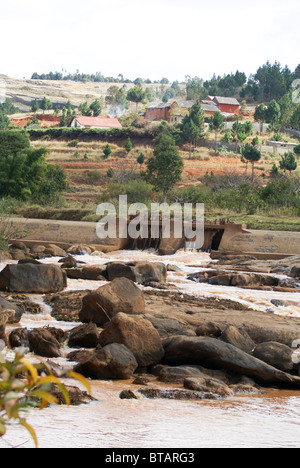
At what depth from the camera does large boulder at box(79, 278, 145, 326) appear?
362 inches

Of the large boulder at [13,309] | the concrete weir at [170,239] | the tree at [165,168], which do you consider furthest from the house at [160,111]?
the large boulder at [13,309]

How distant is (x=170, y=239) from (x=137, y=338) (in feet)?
43.4

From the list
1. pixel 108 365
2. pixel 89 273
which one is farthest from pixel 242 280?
pixel 108 365

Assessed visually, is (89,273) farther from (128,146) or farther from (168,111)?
(168,111)

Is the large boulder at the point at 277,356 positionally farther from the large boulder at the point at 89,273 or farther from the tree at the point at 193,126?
the tree at the point at 193,126

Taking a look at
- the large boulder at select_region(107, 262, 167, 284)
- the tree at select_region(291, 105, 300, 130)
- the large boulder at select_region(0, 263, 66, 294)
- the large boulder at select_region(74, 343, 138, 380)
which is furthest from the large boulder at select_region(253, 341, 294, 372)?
the tree at select_region(291, 105, 300, 130)

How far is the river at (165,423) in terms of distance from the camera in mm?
4602

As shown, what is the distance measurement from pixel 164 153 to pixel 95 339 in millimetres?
23603

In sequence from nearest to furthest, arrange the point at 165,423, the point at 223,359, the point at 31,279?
the point at 165,423 < the point at 223,359 < the point at 31,279

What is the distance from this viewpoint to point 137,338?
7586mm

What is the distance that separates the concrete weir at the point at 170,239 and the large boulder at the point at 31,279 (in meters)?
7.87

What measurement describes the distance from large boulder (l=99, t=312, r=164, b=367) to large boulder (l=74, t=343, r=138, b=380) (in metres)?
0.27
